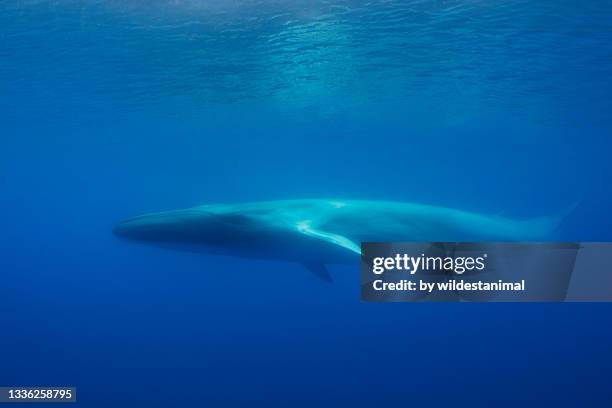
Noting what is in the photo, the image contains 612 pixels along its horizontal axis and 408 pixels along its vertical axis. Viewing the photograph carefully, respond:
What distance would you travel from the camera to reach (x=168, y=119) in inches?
973

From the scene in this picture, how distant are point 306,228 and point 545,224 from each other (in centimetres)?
518

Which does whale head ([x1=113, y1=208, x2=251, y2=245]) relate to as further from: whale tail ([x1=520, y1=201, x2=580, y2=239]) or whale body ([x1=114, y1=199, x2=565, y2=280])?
whale tail ([x1=520, y1=201, x2=580, y2=239])

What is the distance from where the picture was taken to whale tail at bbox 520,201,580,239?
9.31m

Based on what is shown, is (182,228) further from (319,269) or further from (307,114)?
(307,114)

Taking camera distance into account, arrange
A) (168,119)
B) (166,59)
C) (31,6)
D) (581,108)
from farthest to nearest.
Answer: (168,119) → (581,108) → (166,59) → (31,6)

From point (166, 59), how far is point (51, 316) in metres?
13.4

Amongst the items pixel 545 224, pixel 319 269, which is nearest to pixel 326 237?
pixel 319 269

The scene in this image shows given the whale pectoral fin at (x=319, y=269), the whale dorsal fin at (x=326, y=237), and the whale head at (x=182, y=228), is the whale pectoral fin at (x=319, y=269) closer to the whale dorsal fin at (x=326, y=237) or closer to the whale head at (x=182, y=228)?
the whale dorsal fin at (x=326, y=237)

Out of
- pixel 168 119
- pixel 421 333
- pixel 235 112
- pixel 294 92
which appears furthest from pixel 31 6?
pixel 168 119

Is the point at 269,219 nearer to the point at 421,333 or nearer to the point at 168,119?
the point at 421,333

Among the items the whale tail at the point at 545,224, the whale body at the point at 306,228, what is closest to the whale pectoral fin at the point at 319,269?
the whale body at the point at 306,228

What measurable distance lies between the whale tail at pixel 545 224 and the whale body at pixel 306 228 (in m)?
0.36

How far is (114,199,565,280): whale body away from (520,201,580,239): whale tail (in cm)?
36

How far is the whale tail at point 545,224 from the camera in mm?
9312
